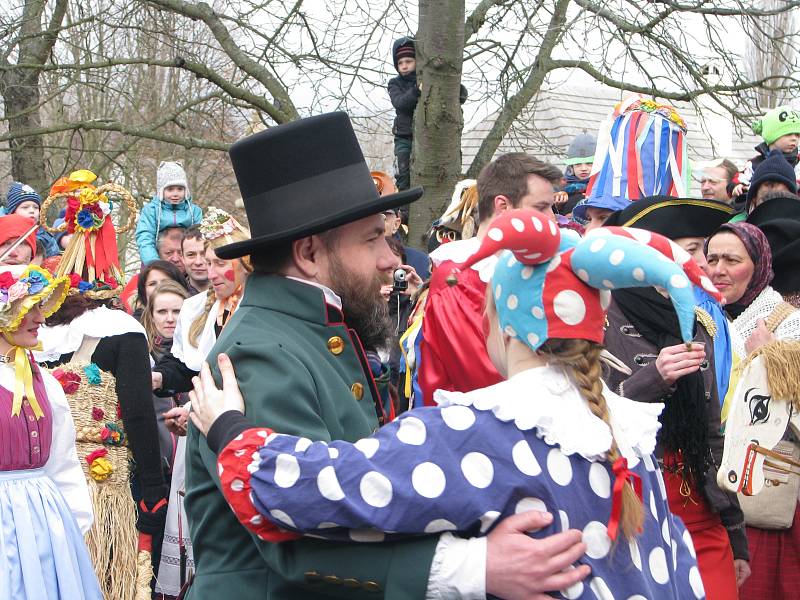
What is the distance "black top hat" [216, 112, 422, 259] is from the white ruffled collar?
614 mm

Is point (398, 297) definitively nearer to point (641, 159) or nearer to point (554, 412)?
point (641, 159)

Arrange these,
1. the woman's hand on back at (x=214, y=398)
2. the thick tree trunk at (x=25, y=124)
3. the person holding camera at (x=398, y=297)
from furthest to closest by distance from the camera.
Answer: the thick tree trunk at (x=25, y=124), the person holding camera at (x=398, y=297), the woman's hand on back at (x=214, y=398)

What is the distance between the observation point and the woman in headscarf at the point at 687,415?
3689 millimetres

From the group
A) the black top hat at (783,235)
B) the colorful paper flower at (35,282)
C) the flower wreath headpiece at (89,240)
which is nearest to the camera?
the colorful paper flower at (35,282)

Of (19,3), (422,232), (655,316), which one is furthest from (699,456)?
(19,3)

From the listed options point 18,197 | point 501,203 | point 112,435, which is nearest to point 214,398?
point 501,203

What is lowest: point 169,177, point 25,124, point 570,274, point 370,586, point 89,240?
point 370,586

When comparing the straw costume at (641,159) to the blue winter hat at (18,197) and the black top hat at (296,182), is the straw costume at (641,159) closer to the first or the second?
the black top hat at (296,182)

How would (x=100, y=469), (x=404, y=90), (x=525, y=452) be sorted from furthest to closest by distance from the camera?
(x=404, y=90) → (x=100, y=469) → (x=525, y=452)

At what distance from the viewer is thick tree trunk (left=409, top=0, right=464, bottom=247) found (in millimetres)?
7691

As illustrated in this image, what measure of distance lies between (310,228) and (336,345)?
314 millimetres

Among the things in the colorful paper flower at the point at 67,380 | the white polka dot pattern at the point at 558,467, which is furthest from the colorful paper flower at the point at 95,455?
the white polka dot pattern at the point at 558,467

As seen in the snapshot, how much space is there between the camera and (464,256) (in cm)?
434

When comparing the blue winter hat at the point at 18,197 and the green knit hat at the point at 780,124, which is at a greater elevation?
the blue winter hat at the point at 18,197
